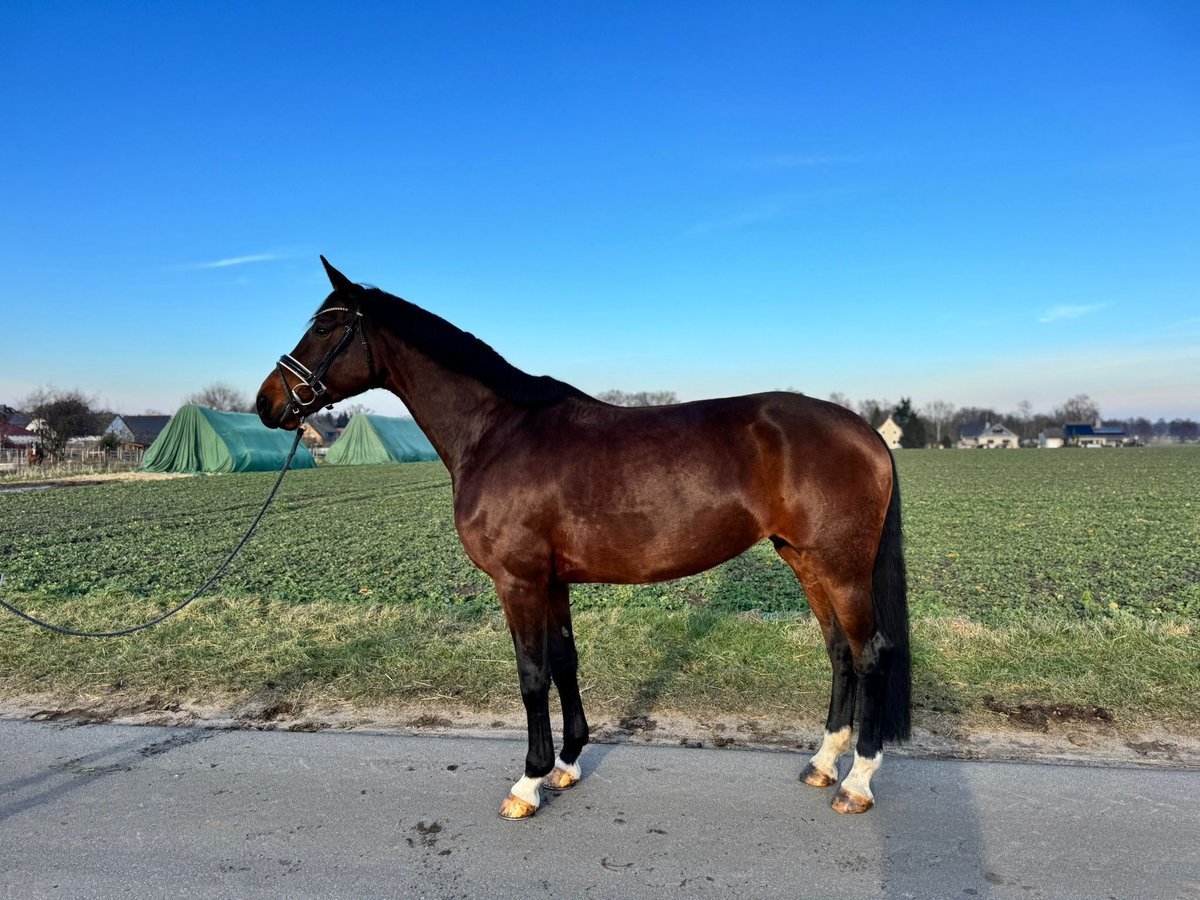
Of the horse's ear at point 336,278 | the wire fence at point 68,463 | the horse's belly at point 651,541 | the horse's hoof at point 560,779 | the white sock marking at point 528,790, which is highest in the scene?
the horse's ear at point 336,278

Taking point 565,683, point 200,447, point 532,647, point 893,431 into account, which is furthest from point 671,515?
point 893,431

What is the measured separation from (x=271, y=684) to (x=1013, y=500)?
81.3 ft

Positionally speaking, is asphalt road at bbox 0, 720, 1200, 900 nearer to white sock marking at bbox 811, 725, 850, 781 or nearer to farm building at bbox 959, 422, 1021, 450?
white sock marking at bbox 811, 725, 850, 781

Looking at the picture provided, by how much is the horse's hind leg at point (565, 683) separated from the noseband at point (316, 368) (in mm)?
1745

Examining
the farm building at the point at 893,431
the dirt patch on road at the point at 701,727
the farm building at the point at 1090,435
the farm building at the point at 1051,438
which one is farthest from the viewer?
the farm building at the point at 1051,438

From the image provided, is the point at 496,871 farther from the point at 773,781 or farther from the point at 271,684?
the point at 271,684

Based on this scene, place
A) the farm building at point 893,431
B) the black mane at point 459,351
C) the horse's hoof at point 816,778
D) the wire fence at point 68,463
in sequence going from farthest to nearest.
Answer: the farm building at point 893,431 → the wire fence at point 68,463 → the black mane at point 459,351 → the horse's hoof at point 816,778

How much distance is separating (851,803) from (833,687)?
701mm

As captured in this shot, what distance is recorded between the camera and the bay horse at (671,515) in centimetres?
362

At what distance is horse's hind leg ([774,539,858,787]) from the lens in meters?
3.64

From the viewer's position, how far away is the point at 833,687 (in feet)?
12.9

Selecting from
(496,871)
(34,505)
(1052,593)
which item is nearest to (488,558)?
(496,871)

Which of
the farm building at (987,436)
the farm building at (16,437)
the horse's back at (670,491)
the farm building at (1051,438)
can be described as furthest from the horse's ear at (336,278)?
the farm building at (1051,438)

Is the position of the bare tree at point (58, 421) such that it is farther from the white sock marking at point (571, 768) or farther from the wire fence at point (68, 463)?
the white sock marking at point (571, 768)
